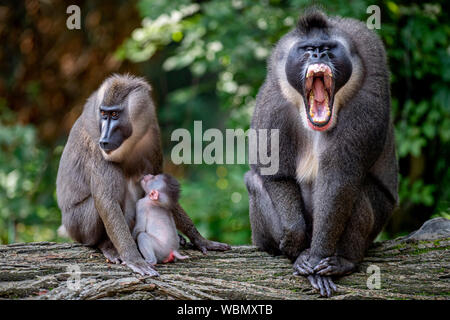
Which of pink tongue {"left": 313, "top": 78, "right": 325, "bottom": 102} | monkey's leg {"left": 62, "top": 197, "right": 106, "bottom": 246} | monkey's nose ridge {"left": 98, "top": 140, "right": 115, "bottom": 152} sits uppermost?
pink tongue {"left": 313, "top": 78, "right": 325, "bottom": 102}

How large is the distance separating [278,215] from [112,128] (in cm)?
180

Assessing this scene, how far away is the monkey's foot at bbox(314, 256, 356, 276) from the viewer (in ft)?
15.8

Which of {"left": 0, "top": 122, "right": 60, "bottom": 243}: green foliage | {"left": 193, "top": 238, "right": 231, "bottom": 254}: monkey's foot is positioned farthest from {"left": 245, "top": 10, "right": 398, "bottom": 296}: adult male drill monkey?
{"left": 0, "top": 122, "right": 60, "bottom": 243}: green foliage

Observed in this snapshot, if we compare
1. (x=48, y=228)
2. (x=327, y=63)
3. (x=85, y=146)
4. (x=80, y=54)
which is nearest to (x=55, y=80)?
(x=80, y=54)

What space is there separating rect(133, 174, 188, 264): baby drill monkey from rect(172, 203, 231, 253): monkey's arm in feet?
0.97

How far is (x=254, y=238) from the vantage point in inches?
227

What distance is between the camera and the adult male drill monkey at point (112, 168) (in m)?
5.19

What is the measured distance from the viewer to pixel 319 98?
485cm

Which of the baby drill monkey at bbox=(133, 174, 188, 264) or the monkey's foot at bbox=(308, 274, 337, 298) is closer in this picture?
the monkey's foot at bbox=(308, 274, 337, 298)

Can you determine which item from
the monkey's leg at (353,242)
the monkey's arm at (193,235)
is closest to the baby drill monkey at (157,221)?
the monkey's arm at (193,235)

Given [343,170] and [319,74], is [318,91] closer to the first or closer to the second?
[319,74]

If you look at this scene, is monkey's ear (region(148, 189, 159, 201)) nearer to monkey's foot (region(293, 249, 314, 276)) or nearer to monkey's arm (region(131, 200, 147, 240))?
monkey's arm (region(131, 200, 147, 240))

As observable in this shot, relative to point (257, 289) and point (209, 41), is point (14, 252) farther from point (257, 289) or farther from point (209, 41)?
point (209, 41)

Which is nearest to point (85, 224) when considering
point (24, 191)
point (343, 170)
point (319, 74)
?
point (343, 170)
